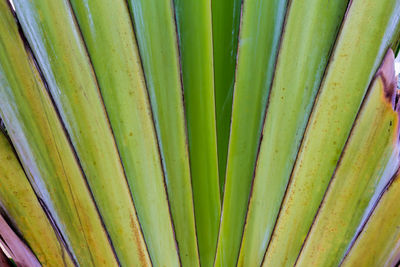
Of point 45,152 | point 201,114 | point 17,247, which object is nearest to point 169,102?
point 201,114

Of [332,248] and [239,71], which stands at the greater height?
[239,71]

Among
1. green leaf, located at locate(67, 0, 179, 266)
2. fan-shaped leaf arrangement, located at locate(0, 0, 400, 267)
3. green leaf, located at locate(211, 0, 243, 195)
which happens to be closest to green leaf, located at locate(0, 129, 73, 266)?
fan-shaped leaf arrangement, located at locate(0, 0, 400, 267)

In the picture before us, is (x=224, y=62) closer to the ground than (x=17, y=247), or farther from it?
farther from it

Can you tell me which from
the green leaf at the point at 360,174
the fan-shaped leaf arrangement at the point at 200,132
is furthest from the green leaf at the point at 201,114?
the green leaf at the point at 360,174

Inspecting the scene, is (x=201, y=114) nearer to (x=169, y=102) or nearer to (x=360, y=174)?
(x=169, y=102)

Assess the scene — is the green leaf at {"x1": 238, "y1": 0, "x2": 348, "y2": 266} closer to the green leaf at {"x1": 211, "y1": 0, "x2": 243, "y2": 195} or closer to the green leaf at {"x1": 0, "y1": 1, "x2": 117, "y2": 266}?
the green leaf at {"x1": 211, "y1": 0, "x2": 243, "y2": 195}

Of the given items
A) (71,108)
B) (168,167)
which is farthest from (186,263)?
(71,108)

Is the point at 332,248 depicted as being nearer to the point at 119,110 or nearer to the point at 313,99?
the point at 313,99
